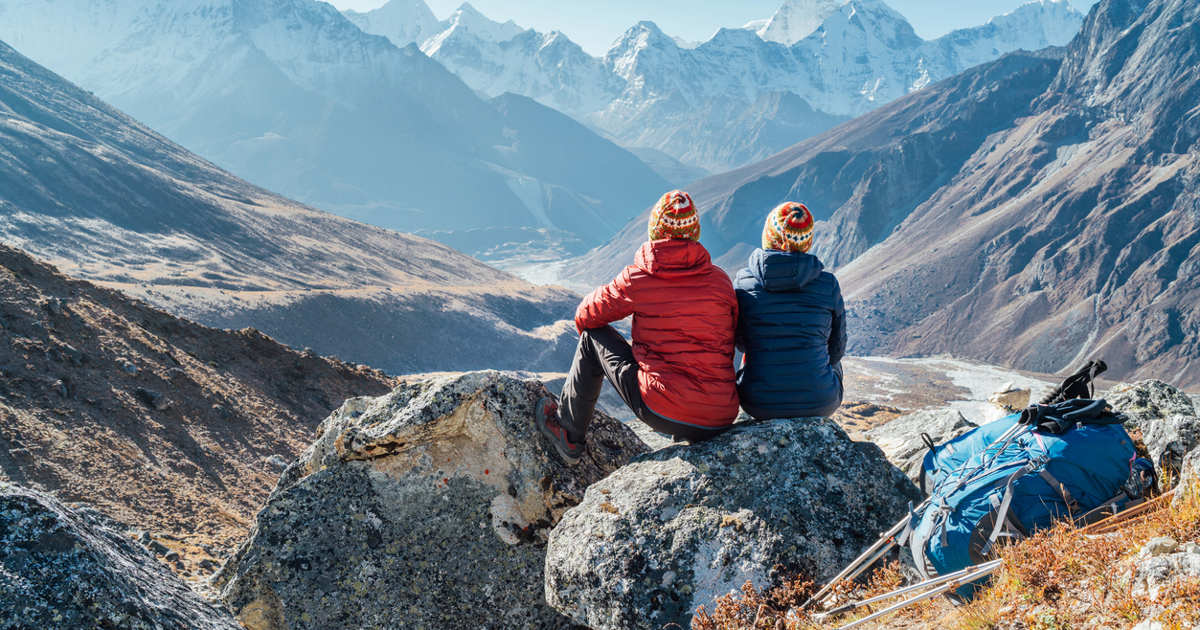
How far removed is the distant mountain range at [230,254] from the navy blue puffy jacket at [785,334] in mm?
63289

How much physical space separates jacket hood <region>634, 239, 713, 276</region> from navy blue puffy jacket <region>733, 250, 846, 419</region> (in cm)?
48

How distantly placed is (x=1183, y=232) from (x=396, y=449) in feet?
618

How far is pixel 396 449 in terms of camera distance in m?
6.55

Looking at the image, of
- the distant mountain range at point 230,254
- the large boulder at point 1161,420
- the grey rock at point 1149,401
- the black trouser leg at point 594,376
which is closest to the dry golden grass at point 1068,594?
the large boulder at point 1161,420

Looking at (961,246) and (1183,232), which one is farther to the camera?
(961,246)

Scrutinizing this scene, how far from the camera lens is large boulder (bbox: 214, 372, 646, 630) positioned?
5.91m

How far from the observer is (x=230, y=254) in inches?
3420

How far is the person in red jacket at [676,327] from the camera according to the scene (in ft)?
19.1

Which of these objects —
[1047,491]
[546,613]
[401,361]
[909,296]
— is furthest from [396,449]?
[909,296]

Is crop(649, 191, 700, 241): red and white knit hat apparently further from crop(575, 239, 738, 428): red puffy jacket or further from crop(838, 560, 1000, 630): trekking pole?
crop(838, 560, 1000, 630): trekking pole

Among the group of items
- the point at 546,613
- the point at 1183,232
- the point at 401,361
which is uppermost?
the point at 1183,232

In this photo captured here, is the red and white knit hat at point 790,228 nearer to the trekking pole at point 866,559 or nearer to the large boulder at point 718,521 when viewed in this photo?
the large boulder at point 718,521

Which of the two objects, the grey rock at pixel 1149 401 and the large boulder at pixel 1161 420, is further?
the grey rock at pixel 1149 401

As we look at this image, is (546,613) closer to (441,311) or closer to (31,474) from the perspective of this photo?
(31,474)
